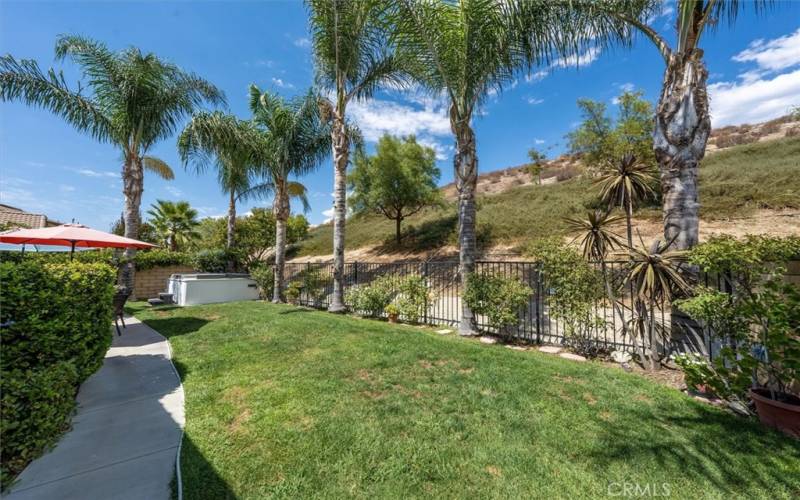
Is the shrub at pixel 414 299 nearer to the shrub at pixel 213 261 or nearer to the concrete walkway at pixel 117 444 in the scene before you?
the concrete walkway at pixel 117 444

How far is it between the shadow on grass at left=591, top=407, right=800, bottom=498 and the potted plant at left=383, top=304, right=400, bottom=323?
19.3ft

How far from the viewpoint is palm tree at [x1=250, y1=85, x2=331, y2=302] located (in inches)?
443

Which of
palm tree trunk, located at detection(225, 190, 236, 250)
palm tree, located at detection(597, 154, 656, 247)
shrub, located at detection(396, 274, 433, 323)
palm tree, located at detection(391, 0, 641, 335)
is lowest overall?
shrub, located at detection(396, 274, 433, 323)

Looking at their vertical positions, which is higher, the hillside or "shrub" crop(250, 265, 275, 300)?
the hillside

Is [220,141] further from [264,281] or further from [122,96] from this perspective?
[264,281]

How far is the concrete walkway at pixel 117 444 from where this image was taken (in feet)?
7.40

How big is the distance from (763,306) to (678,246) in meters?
2.07

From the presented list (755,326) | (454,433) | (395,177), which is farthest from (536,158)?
(454,433)

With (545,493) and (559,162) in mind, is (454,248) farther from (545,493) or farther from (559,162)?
(559,162)

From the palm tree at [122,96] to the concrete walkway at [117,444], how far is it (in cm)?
829

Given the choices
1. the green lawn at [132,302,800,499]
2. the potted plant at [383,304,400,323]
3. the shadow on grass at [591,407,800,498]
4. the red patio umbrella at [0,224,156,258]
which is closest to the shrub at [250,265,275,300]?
the red patio umbrella at [0,224,156,258]

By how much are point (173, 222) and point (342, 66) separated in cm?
1808

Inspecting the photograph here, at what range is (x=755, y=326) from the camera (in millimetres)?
3500

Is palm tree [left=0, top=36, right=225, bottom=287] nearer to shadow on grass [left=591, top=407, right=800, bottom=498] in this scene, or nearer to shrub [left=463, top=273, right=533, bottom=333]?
shrub [left=463, top=273, right=533, bottom=333]
